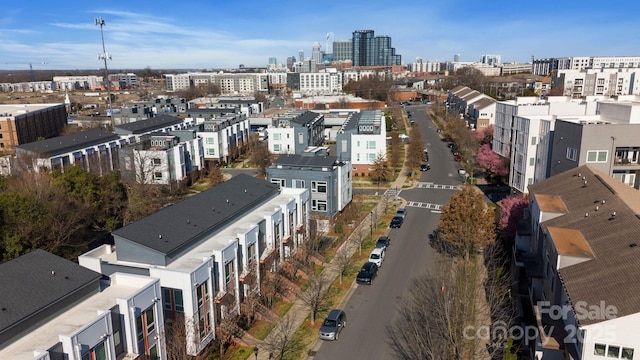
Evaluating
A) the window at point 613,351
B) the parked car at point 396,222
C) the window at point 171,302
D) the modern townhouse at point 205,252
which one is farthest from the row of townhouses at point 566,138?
the window at point 171,302

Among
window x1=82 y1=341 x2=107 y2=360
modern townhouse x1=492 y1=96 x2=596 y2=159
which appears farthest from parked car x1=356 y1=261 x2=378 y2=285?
modern townhouse x1=492 y1=96 x2=596 y2=159

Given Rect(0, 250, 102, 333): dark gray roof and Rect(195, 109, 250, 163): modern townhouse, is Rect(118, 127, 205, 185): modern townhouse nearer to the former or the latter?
Rect(195, 109, 250, 163): modern townhouse

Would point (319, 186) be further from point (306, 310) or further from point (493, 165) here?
point (493, 165)

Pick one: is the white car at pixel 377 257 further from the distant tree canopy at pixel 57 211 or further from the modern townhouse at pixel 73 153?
the modern townhouse at pixel 73 153

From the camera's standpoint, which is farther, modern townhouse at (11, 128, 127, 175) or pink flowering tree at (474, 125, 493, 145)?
pink flowering tree at (474, 125, 493, 145)

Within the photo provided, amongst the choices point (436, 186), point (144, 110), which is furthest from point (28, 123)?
point (436, 186)

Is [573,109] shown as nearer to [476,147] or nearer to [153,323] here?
[476,147]
